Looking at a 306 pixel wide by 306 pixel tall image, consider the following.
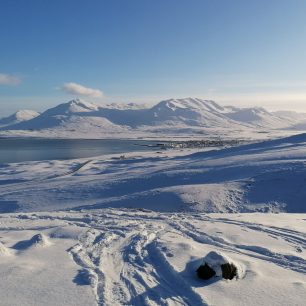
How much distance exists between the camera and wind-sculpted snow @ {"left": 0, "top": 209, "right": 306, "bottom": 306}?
1127 centimetres

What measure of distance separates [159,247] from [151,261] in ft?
5.15

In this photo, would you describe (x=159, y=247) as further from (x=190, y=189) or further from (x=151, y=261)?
(x=190, y=189)

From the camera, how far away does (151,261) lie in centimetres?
1441

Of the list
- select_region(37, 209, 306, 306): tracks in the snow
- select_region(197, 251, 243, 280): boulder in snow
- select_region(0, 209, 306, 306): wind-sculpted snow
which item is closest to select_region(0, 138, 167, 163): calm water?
select_region(37, 209, 306, 306): tracks in the snow

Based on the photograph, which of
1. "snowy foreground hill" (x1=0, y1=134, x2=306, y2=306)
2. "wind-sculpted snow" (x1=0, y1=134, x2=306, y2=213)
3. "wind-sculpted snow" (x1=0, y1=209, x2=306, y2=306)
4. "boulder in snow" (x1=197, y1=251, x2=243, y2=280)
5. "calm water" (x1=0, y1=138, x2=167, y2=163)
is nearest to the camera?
"wind-sculpted snow" (x1=0, y1=209, x2=306, y2=306)

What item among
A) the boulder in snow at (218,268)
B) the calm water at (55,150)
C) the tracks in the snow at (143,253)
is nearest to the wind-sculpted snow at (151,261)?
the tracks in the snow at (143,253)

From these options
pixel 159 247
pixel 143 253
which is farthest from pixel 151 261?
pixel 159 247

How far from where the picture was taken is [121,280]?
41.2ft

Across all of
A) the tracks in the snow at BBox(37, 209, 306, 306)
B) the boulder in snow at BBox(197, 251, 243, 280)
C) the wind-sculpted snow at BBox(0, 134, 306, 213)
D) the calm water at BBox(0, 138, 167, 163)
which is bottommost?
the calm water at BBox(0, 138, 167, 163)

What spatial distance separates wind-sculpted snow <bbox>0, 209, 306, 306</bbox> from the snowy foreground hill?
0.11 feet

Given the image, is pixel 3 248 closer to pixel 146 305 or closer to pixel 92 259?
pixel 92 259

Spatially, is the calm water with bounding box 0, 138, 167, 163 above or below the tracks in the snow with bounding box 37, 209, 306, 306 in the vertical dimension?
below

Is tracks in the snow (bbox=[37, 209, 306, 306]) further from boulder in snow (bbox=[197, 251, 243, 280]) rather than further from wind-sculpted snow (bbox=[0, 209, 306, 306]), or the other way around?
boulder in snow (bbox=[197, 251, 243, 280])

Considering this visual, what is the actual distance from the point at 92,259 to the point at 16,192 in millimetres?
27135
